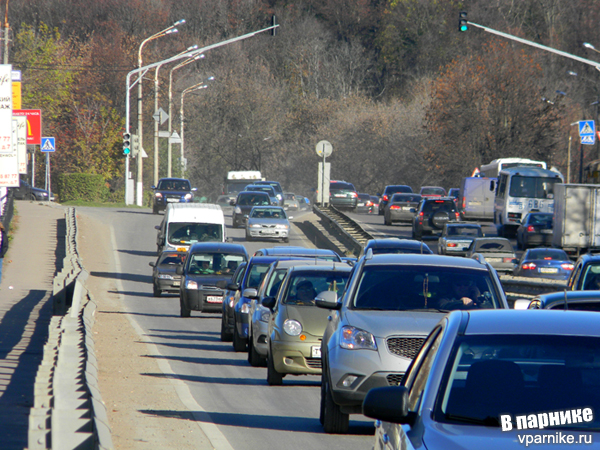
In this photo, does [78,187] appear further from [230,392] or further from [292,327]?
[292,327]

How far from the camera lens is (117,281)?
1299 inches

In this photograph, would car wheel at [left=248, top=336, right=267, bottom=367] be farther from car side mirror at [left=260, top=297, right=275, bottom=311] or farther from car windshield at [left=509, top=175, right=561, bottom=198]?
car windshield at [left=509, top=175, right=561, bottom=198]

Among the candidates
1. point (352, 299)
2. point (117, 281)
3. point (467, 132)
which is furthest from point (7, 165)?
point (467, 132)

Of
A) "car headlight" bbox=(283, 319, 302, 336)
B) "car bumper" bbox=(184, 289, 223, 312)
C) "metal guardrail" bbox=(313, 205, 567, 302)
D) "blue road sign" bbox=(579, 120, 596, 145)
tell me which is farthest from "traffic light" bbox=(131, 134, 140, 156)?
"car headlight" bbox=(283, 319, 302, 336)

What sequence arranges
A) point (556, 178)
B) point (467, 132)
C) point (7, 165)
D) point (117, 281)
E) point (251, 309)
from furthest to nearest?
point (467, 132) → point (556, 178) → point (117, 281) → point (7, 165) → point (251, 309)

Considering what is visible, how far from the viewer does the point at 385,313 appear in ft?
30.4

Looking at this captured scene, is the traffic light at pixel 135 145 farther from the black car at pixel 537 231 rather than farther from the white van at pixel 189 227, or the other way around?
the black car at pixel 537 231

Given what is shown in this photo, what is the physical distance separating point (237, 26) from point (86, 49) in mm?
22612

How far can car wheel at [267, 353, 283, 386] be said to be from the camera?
40.3ft

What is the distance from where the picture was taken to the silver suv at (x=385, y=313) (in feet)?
28.8

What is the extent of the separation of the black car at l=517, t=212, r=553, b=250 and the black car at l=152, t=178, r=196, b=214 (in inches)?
634

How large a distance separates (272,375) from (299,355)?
71 centimetres

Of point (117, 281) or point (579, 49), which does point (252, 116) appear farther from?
point (117, 281)

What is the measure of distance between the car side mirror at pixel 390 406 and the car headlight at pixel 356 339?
431cm
